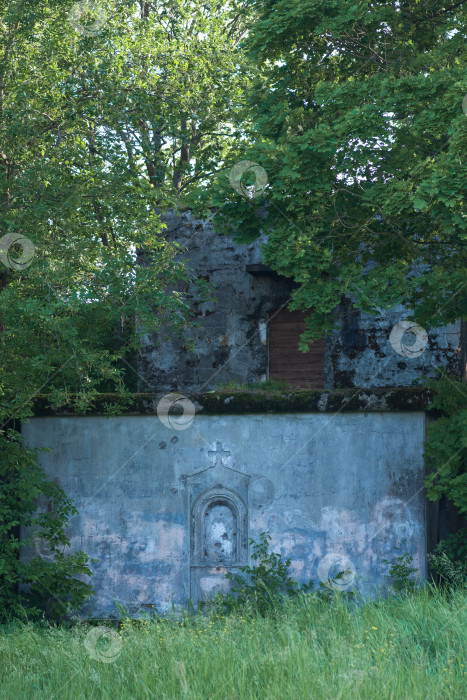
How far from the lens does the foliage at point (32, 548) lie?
30.8 feet

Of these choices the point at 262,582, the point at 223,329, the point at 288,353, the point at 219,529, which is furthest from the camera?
the point at 288,353

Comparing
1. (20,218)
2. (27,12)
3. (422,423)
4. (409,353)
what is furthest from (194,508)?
(27,12)

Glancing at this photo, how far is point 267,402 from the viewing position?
32.4 feet

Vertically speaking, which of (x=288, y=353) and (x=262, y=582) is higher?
(x=288, y=353)

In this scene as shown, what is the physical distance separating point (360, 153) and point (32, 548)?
269 inches

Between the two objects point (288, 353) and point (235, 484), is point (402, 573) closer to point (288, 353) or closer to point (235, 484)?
point (235, 484)

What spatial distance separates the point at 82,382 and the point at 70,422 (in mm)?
1048

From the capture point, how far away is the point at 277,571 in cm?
940

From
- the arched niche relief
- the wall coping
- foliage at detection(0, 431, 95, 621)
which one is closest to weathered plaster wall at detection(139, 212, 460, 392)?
the wall coping

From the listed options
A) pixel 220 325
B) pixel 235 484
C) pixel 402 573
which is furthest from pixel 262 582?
pixel 220 325

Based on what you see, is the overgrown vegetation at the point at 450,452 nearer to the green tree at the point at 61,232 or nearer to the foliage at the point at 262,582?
the foliage at the point at 262,582

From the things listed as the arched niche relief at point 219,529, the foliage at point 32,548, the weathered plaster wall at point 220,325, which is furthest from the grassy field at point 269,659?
the weathered plaster wall at point 220,325

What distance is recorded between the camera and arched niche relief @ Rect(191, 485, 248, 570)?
381 inches

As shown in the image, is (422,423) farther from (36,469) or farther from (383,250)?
(36,469)
